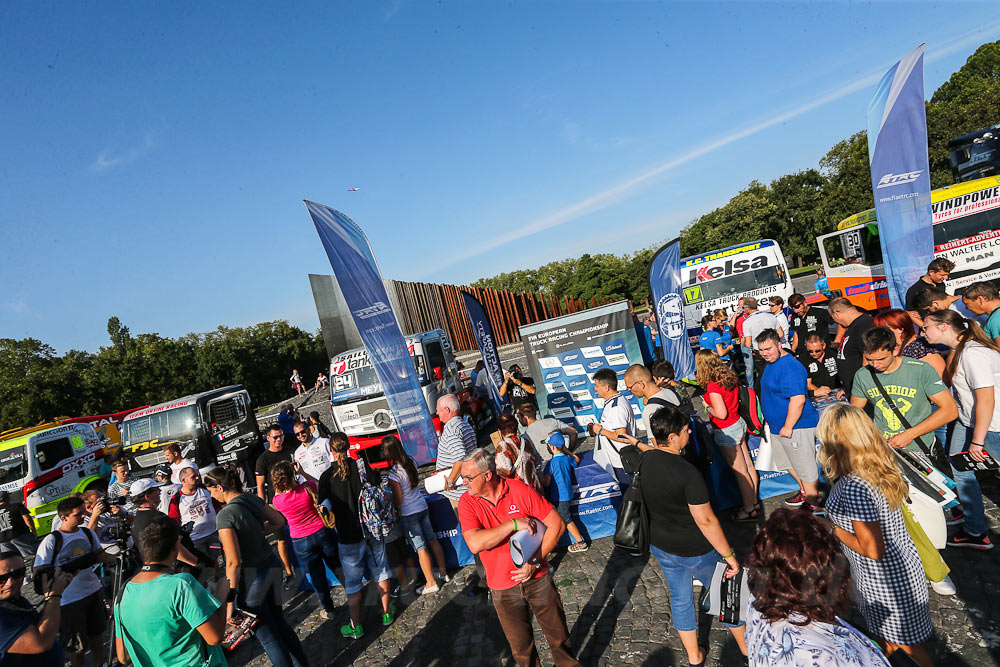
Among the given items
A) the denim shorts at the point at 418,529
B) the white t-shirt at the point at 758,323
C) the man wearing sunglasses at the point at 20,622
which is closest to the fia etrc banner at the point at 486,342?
the white t-shirt at the point at 758,323

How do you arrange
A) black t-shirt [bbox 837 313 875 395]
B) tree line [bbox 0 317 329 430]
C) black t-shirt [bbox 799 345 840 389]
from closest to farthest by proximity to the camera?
black t-shirt [bbox 837 313 875 395] < black t-shirt [bbox 799 345 840 389] < tree line [bbox 0 317 329 430]

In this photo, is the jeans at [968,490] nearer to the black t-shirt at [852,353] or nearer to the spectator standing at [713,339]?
the black t-shirt at [852,353]

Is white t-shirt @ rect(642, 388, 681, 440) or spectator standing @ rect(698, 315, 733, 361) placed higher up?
white t-shirt @ rect(642, 388, 681, 440)

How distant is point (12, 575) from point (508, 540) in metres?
2.70

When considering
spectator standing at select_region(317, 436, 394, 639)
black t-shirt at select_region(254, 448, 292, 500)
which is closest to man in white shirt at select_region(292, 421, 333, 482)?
black t-shirt at select_region(254, 448, 292, 500)

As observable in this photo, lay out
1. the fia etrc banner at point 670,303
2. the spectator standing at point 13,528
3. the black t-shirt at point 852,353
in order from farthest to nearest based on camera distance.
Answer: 1. the fia etrc banner at point 670,303
2. the spectator standing at point 13,528
3. the black t-shirt at point 852,353

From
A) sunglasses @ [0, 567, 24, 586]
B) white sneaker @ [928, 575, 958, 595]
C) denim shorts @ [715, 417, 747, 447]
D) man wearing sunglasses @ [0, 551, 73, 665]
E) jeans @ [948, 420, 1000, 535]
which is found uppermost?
sunglasses @ [0, 567, 24, 586]

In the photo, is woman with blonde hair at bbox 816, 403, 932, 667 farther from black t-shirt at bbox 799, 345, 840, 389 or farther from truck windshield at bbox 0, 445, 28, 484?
truck windshield at bbox 0, 445, 28, 484

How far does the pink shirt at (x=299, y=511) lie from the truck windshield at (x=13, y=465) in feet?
35.7

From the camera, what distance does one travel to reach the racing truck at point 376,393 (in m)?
10.5

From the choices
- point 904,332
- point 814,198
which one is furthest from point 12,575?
point 814,198

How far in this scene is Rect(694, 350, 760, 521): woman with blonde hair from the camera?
5.05 metres

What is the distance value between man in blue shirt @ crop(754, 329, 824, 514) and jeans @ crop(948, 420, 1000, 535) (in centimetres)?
101

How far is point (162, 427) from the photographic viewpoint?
12.1 m
